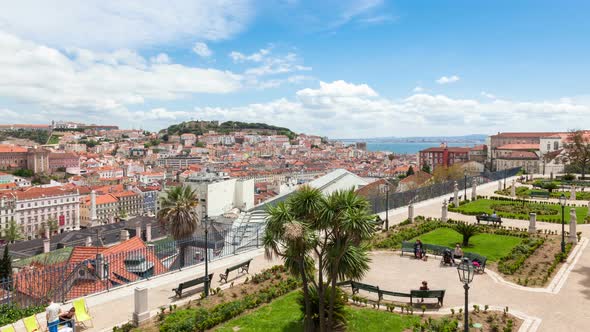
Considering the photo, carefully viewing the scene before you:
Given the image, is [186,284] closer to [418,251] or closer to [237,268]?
[237,268]

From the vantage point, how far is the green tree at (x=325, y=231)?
28.8 ft

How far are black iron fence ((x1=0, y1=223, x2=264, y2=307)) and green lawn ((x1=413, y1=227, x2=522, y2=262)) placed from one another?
8903mm

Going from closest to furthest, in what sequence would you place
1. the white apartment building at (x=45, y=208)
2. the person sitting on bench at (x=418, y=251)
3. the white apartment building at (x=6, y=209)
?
the person sitting on bench at (x=418, y=251) → the white apartment building at (x=6, y=209) → the white apartment building at (x=45, y=208)

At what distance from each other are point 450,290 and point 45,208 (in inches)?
3836

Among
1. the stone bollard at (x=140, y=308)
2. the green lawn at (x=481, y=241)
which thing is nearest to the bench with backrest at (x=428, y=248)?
the green lawn at (x=481, y=241)

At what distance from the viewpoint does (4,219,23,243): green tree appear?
250 feet

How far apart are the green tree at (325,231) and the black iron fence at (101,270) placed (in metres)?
5.12

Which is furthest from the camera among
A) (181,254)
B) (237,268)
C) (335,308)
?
(181,254)

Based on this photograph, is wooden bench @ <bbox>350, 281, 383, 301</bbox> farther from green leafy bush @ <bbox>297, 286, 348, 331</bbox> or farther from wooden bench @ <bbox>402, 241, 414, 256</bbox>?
wooden bench @ <bbox>402, 241, 414, 256</bbox>

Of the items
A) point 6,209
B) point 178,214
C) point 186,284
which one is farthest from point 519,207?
point 6,209

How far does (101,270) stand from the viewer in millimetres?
13453

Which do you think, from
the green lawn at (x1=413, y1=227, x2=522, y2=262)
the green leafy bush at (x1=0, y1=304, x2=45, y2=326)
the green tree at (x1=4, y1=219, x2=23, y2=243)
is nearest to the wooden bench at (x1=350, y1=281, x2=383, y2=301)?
the green lawn at (x1=413, y1=227, x2=522, y2=262)

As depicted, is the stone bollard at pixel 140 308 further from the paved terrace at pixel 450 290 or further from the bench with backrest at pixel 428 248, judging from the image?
the bench with backrest at pixel 428 248

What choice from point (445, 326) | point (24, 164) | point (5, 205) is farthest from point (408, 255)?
point (24, 164)
